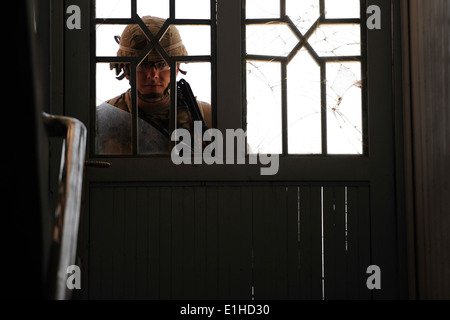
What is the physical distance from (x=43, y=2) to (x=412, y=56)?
55.0 inches

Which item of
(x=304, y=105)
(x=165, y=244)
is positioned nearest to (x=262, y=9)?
(x=304, y=105)

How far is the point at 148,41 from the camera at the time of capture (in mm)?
2156

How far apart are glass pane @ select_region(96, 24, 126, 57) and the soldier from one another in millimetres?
22

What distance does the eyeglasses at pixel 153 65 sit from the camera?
2.15 m

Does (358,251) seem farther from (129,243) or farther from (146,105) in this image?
(146,105)

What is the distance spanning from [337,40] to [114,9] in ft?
2.90

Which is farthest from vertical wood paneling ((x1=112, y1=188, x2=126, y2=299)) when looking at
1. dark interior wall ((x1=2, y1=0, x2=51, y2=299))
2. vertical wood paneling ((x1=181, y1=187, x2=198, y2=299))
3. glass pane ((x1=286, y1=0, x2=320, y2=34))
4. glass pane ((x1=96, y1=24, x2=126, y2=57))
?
dark interior wall ((x1=2, y1=0, x2=51, y2=299))

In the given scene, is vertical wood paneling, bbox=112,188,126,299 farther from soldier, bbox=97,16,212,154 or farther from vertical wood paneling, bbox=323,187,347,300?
vertical wood paneling, bbox=323,187,347,300

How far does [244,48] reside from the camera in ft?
7.06

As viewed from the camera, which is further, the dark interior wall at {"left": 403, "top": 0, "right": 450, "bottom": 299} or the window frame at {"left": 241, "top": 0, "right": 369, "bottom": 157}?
the window frame at {"left": 241, "top": 0, "right": 369, "bottom": 157}

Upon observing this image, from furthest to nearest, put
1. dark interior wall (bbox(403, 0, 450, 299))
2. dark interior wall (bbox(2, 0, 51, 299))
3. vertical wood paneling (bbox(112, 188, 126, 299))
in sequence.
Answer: vertical wood paneling (bbox(112, 188, 126, 299))
dark interior wall (bbox(403, 0, 450, 299))
dark interior wall (bbox(2, 0, 51, 299))

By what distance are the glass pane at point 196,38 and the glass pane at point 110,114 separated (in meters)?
0.28

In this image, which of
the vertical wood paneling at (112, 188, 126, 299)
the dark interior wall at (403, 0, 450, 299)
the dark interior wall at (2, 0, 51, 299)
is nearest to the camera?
the dark interior wall at (2, 0, 51, 299)

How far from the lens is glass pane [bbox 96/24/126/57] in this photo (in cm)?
215
